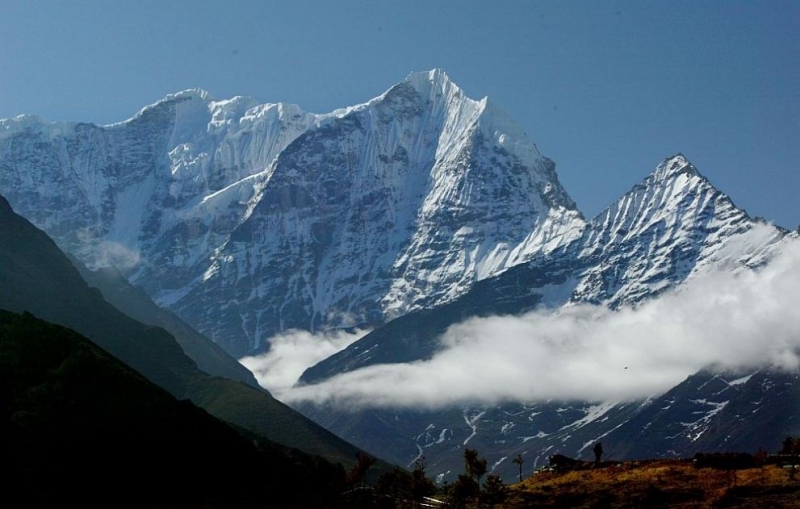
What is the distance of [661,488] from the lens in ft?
466

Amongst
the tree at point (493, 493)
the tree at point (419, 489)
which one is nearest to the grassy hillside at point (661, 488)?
the tree at point (493, 493)

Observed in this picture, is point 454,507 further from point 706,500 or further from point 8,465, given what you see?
point 8,465

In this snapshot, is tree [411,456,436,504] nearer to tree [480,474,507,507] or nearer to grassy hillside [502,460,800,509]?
grassy hillside [502,460,800,509]

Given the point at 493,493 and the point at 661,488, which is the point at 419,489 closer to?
the point at 493,493

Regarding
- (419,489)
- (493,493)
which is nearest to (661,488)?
(493,493)

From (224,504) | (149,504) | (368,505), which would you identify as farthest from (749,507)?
(149,504)

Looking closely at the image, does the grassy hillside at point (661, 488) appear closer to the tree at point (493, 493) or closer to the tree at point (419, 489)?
the tree at point (493, 493)

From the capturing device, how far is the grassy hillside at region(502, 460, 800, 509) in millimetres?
134500

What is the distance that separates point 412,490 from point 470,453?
10706 millimetres

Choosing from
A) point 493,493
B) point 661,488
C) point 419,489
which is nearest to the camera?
point 661,488

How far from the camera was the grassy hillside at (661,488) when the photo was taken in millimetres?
134500

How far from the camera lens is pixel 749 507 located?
129m

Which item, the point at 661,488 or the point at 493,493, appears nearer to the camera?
the point at 661,488

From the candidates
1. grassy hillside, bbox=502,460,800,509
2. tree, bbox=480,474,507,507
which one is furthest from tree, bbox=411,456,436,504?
tree, bbox=480,474,507,507
